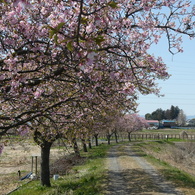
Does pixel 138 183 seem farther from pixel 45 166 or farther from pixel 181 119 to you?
pixel 181 119

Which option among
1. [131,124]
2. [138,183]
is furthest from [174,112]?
[138,183]

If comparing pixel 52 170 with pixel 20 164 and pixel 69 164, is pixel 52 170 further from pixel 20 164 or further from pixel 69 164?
pixel 20 164

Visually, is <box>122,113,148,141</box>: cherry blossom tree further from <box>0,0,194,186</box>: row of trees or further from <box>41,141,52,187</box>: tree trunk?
<box>0,0,194,186</box>: row of trees

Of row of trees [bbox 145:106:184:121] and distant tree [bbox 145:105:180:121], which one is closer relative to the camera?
row of trees [bbox 145:106:184:121]

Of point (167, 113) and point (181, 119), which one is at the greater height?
point (167, 113)

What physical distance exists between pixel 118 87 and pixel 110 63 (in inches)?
41.6

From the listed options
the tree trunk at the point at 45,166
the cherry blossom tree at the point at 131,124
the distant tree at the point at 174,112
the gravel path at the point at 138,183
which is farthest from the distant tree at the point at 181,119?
the tree trunk at the point at 45,166

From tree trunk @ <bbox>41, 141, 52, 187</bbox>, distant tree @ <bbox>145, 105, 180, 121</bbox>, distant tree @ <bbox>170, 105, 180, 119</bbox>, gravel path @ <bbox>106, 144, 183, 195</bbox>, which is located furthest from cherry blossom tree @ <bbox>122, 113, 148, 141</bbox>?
distant tree @ <bbox>170, 105, 180, 119</bbox>

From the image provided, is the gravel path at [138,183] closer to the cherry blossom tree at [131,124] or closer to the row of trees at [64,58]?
the row of trees at [64,58]

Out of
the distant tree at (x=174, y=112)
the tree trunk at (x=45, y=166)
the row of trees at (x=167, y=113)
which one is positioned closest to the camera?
the tree trunk at (x=45, y=166)

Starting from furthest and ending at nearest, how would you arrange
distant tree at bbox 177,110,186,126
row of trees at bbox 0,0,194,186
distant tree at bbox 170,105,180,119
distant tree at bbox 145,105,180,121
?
1. distant tree at bbox 145,105,180,121
2. distant tree at bbox 170,105,180,119
3. distant tree at bbox 177,110,186,126
4. row of trees at bbox 0,0,194,186

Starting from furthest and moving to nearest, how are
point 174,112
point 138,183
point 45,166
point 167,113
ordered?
point 167,113 → point 174,112 → point 45,166 → point 138,183

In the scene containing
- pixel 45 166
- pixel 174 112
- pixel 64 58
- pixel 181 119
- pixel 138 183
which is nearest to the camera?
→ pixel 64 58

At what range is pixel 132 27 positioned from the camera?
8680 millimetres
